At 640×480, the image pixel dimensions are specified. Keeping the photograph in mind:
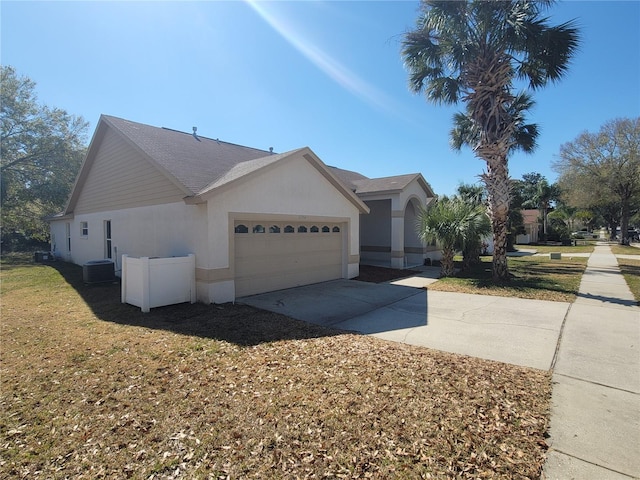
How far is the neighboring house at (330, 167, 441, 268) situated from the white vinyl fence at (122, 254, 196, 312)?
10.1m

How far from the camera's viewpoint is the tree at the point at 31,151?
81.0 ft

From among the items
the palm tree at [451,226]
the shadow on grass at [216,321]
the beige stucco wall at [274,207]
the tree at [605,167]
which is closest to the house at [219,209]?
the beige stucco wall at [274,207]

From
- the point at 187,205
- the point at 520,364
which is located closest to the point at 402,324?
the point at 520,364

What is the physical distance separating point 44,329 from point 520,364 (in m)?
8.81

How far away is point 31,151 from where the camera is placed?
25375mm

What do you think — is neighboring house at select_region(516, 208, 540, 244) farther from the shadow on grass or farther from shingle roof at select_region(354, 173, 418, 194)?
the shadow on grass

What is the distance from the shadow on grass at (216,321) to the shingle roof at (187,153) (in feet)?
9.85

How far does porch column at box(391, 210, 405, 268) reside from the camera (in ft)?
51.5

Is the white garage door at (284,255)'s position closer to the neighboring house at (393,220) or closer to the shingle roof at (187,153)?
the shingle roof at (187,153)

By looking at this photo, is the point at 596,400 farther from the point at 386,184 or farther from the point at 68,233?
the point at 68,233

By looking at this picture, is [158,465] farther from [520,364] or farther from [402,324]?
[402,324]

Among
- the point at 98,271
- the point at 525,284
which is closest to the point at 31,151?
the point at 98,271

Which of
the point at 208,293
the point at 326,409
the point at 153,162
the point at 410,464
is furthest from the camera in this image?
the point at 153,162

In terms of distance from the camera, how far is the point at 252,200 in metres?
9.25
